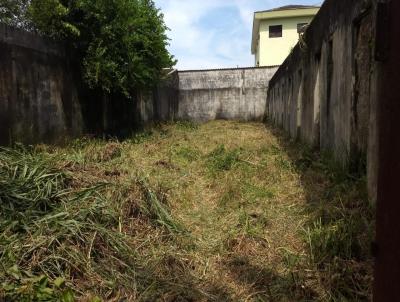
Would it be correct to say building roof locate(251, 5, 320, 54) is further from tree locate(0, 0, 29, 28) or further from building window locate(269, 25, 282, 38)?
tree locate(0, 0, 29, 28)

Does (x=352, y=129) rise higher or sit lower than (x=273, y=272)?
higher

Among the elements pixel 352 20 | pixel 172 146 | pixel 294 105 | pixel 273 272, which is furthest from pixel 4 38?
pixel 294 105

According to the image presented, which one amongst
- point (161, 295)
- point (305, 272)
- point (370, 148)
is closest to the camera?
point (161, 295)

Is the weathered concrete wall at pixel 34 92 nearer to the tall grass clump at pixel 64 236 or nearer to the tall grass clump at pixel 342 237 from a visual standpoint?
the tall grass clump at pixel 64 236

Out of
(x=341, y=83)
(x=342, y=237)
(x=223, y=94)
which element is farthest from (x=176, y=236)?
(x=223, y=94)

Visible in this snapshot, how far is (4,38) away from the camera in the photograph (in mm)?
6805

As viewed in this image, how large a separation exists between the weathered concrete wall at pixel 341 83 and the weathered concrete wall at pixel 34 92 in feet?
15.7

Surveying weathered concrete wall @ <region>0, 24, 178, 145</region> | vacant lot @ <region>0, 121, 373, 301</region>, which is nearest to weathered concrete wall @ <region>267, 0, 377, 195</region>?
vacant lot @ <region>0, 121, 373, 301</region>

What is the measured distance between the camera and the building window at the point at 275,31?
28547mm

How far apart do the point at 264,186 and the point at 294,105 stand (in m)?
4.76

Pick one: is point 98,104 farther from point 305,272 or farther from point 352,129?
point 305,272

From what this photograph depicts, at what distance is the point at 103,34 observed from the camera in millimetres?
9039

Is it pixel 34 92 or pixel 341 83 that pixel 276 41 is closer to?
pixel 34 92

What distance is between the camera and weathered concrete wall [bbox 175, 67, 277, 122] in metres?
18.9
